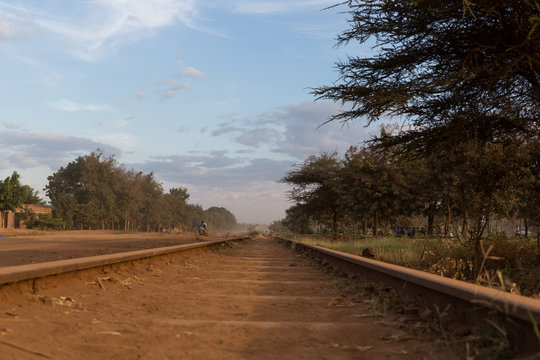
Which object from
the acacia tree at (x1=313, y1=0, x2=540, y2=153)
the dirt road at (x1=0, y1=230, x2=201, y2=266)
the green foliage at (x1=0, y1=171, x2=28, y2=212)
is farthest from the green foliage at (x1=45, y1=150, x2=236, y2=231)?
the acacia tree at (x1=313, y1=0, x2=540, y2=153)

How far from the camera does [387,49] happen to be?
30.6ft

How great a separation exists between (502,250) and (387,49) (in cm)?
473

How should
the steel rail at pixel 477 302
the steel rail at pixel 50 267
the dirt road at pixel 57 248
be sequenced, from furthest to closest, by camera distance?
the dirt road at pixel 57 248
the steel rail at pixel 50 267
the steel rail at pixel 477 302

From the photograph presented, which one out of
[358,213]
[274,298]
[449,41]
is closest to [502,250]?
[449,41]

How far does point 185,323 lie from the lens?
3.18 m

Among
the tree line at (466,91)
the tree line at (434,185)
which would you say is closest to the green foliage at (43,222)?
the tree line at (434,185)

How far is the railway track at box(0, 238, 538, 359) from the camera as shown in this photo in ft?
8.27

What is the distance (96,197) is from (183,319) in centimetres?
7009

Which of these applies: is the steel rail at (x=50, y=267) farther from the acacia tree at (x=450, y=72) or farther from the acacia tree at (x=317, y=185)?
the acacia tree at (x=317, y=185)

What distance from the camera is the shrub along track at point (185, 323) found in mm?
2510

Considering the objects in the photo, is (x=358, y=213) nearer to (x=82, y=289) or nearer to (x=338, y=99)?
(x=338, y=99)

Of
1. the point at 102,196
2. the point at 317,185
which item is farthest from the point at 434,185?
the point at 102,196

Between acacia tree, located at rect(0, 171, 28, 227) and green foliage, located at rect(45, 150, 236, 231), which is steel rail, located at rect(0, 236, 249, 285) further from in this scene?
green foliage, located at rect(45, 150, 236, 231)

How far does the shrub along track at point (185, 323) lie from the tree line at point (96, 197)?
4662 centimetres
